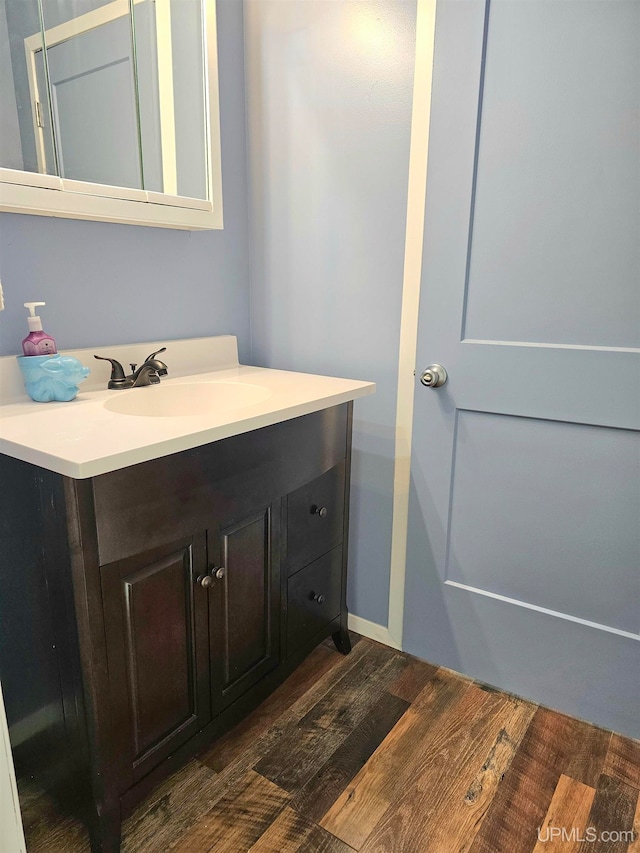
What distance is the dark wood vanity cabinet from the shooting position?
0.98 m

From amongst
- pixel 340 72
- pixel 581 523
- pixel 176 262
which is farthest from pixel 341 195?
pixel 581 523

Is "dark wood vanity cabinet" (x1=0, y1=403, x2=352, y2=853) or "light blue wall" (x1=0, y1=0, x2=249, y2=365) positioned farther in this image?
"light blue wall" (x1=0, y1=0, x2=249, y2=365)

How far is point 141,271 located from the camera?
4.94ft

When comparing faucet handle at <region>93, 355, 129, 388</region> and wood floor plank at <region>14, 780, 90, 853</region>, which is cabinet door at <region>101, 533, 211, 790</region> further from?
faucet handle at <region>93, 355, 129, 388</region>

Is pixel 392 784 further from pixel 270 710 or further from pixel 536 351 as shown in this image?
pixel 536 351

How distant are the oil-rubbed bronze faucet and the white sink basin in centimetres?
2

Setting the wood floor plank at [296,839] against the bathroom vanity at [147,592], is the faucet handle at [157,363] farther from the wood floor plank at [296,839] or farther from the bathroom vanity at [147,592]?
the wood floor plank at [296,839]

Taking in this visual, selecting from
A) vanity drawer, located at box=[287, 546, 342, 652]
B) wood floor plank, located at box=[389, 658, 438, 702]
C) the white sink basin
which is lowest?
wood floor plank, located at box=[389, 658, 438, 702]

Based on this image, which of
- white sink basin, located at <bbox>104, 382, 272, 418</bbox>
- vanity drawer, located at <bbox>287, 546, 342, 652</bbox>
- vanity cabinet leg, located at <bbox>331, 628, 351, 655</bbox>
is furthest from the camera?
vanity cabinet leg, located at <bbox>331, 628, 351, 655</bbox>

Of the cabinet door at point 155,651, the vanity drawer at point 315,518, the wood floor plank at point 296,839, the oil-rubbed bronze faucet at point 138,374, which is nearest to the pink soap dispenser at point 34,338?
the oil-rubbed bronze faucet at point 138,374

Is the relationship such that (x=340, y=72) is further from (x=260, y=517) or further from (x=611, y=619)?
(x=611, y=619)

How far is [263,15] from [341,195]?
57 cm

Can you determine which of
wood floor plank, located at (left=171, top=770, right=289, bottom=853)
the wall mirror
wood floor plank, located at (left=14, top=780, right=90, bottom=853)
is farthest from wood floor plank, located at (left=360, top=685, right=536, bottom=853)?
the wall mirror

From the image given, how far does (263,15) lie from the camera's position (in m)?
1.64
